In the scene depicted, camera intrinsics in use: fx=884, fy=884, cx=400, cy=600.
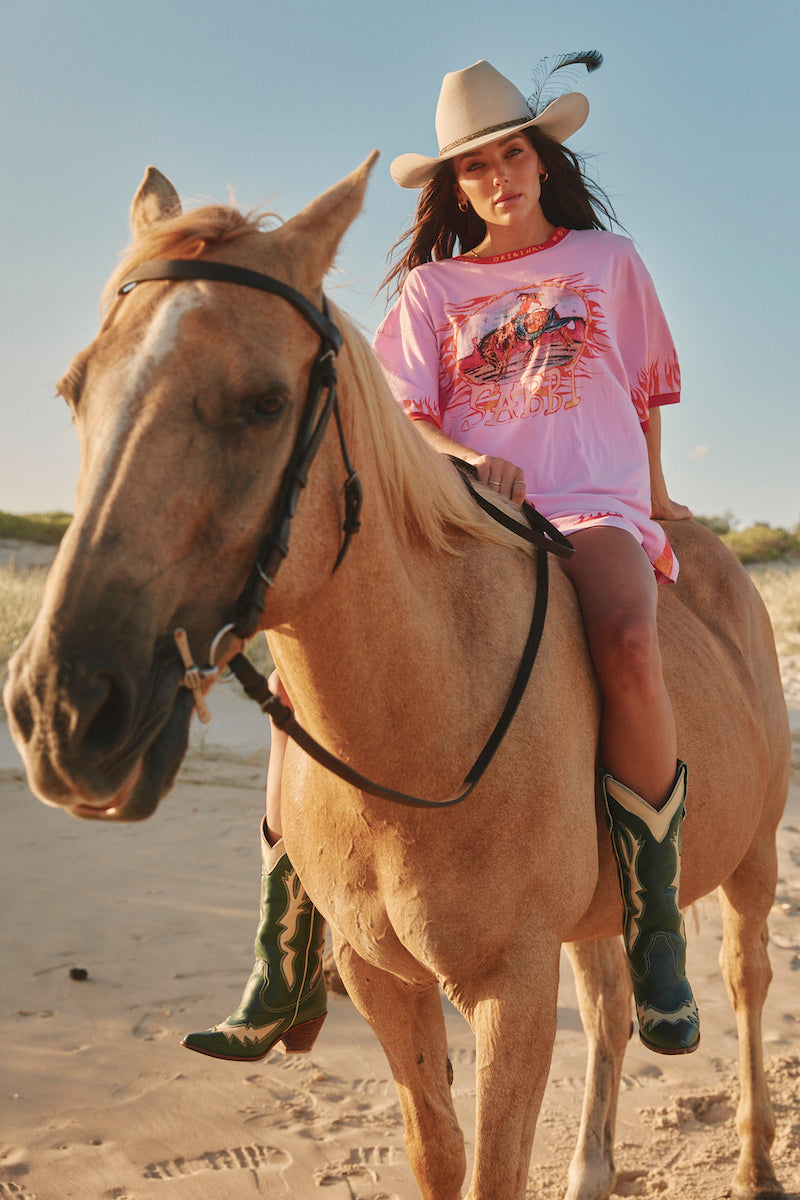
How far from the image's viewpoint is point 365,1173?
2.91 metres

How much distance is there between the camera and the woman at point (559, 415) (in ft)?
7.01

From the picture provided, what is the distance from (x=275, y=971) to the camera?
2.44 meters

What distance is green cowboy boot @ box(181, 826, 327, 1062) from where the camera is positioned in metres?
2.40

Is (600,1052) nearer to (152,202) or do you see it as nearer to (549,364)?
(549,364)

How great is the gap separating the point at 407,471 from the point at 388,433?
9 cm

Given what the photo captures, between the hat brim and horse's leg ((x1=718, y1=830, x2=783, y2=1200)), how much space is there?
258 cm

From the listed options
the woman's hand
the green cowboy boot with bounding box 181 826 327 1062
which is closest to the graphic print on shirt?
the woman's hand

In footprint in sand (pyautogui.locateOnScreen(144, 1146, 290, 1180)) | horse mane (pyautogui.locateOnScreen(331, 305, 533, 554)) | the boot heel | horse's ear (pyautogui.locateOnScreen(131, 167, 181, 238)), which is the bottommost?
footprint in sand (pyautogui.locateOnScreen(144, 1146, 290, 1180))

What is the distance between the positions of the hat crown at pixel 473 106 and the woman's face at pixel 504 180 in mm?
55

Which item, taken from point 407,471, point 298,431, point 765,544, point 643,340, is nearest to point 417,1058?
point 407,471

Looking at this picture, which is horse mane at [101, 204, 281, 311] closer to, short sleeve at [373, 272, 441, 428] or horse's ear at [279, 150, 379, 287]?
horse's ear at [279, 150, 379, 287]

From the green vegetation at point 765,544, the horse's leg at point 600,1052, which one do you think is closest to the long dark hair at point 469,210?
the horse's leg at point 600,1052

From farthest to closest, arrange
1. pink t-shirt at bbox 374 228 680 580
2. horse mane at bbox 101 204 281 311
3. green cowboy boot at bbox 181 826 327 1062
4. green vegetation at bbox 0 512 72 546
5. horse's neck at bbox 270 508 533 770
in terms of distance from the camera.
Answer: green vegetation at bbox 0 512 72 546 → pink t-shirt at bbox 374 228 680 580 → green cowboy boot at bbox 181 826 327 1062 → horse's neck at bbox 270 508 533 770 → horse mane at bbox 101 204 281 311

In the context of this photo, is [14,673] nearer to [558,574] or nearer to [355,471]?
[355,471]
